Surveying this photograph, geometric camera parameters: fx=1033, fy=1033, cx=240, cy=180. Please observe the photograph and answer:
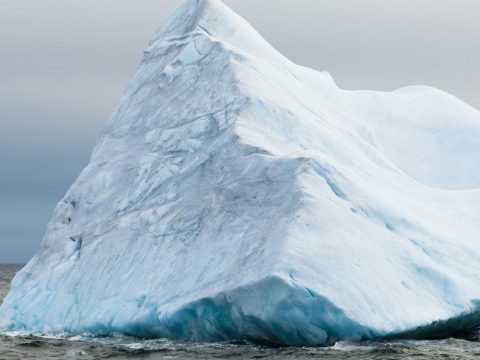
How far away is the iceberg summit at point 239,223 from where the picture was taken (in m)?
15.1

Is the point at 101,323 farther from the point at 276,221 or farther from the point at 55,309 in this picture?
the point at 276,221

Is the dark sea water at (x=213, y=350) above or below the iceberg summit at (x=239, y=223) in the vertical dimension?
below

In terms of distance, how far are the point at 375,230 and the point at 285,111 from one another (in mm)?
3989

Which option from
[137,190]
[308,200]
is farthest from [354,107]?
[308,200]

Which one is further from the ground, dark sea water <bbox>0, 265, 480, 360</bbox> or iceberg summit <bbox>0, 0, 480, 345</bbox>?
iceberg summit <bbox>0, 0, 480, 345</bbox>

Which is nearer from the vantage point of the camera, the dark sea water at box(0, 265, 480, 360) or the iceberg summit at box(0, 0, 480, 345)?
the dark sea water at box(0, 265, 480, 360)

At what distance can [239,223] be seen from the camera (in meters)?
16.7

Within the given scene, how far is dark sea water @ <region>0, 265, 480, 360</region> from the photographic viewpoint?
14.3m

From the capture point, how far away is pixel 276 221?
632 inches

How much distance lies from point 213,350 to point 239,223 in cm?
251

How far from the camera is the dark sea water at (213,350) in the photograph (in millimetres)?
14297

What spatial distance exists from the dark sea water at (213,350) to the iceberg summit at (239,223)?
27 centimetres

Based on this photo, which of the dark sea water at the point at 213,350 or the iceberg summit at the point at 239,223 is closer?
the dark sea water at the point at 213,350

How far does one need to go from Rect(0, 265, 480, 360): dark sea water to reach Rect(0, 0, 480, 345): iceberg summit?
27cm
